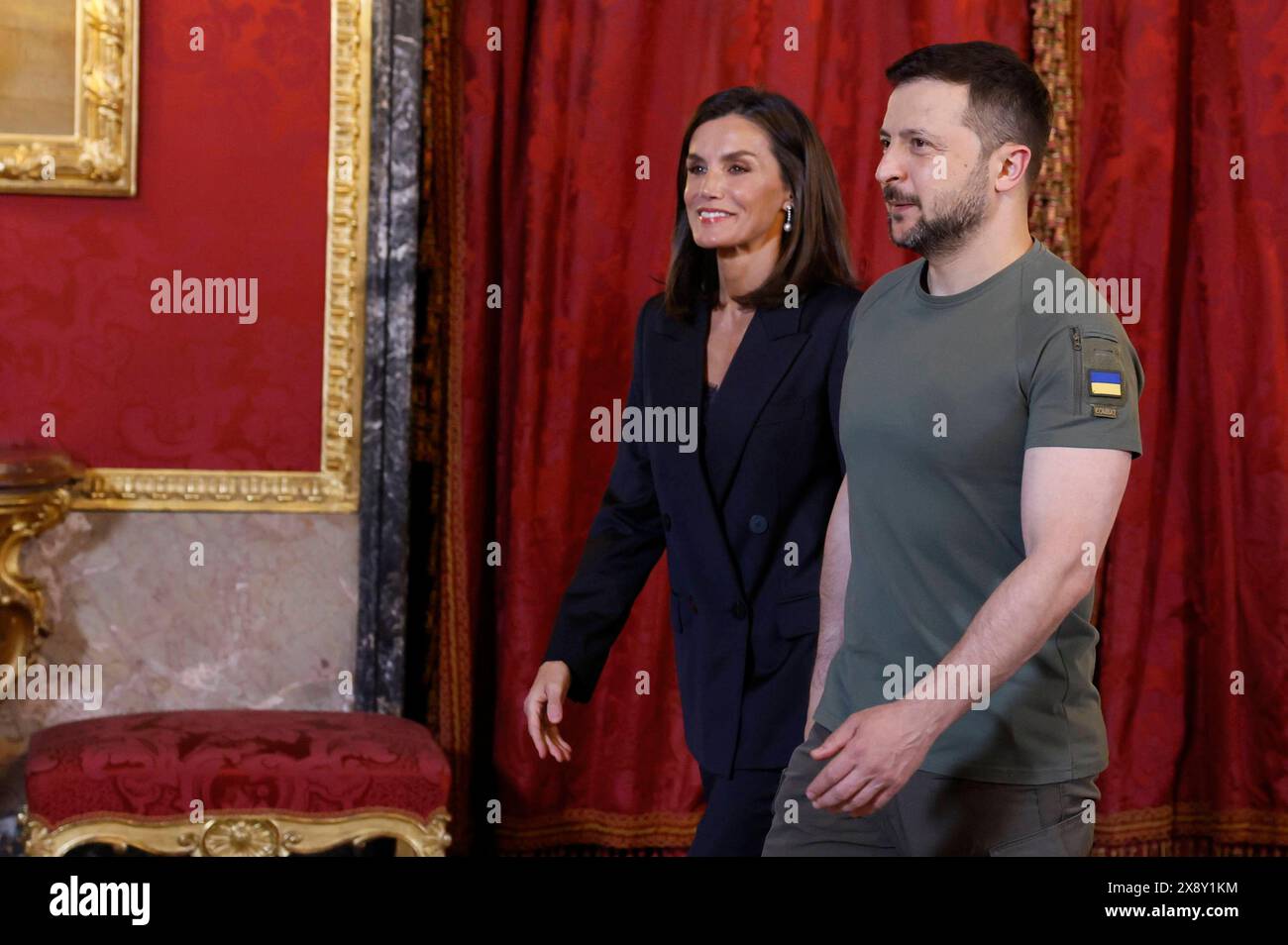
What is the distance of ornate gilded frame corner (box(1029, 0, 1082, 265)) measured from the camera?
3672 millimetres

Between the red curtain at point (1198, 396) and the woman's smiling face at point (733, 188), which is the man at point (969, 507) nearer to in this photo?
the woman's smiling face at point (733, 188)

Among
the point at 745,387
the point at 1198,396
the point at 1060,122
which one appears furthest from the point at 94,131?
the point at 1198,396

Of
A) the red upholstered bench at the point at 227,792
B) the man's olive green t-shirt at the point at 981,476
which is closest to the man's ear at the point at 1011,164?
the man's olive green t-shirt at the point at 981,476

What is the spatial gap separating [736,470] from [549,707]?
0.48 meters

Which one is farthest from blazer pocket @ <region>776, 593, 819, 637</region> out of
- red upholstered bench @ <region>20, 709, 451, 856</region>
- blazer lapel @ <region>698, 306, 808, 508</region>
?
red upholstered bench @ <region>20, 709, 451, 856</region>

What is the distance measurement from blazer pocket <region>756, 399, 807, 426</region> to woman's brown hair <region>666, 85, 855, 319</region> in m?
0.18

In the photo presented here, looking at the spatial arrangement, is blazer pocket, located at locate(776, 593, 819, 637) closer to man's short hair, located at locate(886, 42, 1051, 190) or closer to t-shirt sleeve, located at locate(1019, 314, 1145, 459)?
t-shirt sleeve, located at locate(1019, 314, 1145, 459)

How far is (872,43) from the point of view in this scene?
3648mm

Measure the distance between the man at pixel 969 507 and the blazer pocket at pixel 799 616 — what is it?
221 mm

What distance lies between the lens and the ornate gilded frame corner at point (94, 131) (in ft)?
10.8

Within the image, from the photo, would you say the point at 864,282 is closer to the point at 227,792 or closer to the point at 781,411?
the point at 781,411

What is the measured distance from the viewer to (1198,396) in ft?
12.4

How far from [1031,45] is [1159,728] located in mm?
1754
